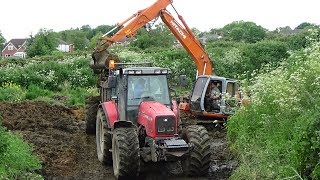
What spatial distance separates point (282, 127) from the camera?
9297 millimetres

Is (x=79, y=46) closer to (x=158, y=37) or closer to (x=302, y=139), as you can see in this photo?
(x=158, y=37)

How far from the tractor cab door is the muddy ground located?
751mm

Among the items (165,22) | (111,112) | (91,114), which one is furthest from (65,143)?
(165,22)

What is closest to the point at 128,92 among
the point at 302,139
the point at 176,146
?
the point at 176,146

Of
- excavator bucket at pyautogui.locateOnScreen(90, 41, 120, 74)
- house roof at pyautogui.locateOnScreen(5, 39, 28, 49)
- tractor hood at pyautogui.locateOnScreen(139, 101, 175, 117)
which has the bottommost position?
tractor hood at pyautogui.locateOnScreen(139, 101, 175, 117)

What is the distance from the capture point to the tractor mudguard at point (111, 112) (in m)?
10.9

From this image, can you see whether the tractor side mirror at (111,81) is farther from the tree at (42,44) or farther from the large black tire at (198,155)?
the tree at (42,44)

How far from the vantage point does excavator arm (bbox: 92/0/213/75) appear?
1466 centimetres

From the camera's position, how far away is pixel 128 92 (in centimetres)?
1052

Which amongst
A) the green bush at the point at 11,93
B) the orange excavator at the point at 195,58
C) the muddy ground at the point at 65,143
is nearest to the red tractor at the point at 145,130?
the muddy ground at the point at 65,143

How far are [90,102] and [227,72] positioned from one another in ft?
47.7

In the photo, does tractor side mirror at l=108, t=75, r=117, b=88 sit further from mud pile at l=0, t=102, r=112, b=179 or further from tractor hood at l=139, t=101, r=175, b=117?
mud pile at l=0, t=102, r=112, b=179

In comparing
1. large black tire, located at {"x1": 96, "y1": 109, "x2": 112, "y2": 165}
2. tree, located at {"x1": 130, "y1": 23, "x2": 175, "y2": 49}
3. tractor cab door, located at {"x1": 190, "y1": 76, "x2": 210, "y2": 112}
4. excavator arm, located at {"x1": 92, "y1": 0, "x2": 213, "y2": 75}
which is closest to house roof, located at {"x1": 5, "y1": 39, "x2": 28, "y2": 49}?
tree, located at {"x1": 130, "y1": 23, "x2": 175, "y2": 49}

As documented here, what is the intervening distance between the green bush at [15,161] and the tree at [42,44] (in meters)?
40.5
